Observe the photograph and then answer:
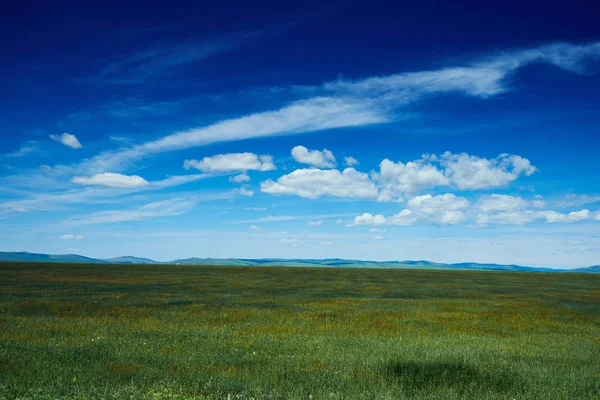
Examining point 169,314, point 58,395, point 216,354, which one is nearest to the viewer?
point 58,395

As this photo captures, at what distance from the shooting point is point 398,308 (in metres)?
32.4

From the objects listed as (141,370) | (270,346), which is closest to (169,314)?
(270,346)

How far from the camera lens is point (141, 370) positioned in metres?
12.7

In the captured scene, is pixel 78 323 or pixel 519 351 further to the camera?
pixel 78 323

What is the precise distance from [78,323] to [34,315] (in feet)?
16.9

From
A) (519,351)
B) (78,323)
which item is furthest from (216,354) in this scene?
(519,351)

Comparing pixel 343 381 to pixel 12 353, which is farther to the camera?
pixel 12 353

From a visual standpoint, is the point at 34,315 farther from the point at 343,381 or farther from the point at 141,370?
the point at 343,381

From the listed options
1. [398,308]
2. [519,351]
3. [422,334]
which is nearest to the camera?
[519,351]

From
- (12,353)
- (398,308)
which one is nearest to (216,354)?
(12,353)

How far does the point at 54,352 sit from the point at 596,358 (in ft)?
61.9

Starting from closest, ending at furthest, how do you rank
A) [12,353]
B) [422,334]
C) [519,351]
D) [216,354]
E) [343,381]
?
1. [343,381]
2. [12,353]
3. [216,354]
4. [519,351]
5. [422,334]

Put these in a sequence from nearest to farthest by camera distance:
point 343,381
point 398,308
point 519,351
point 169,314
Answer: point 343,381 → point 519,351 → point 169,314 → point 398,308

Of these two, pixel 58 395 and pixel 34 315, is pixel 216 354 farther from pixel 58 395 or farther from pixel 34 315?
pixel 34 315
